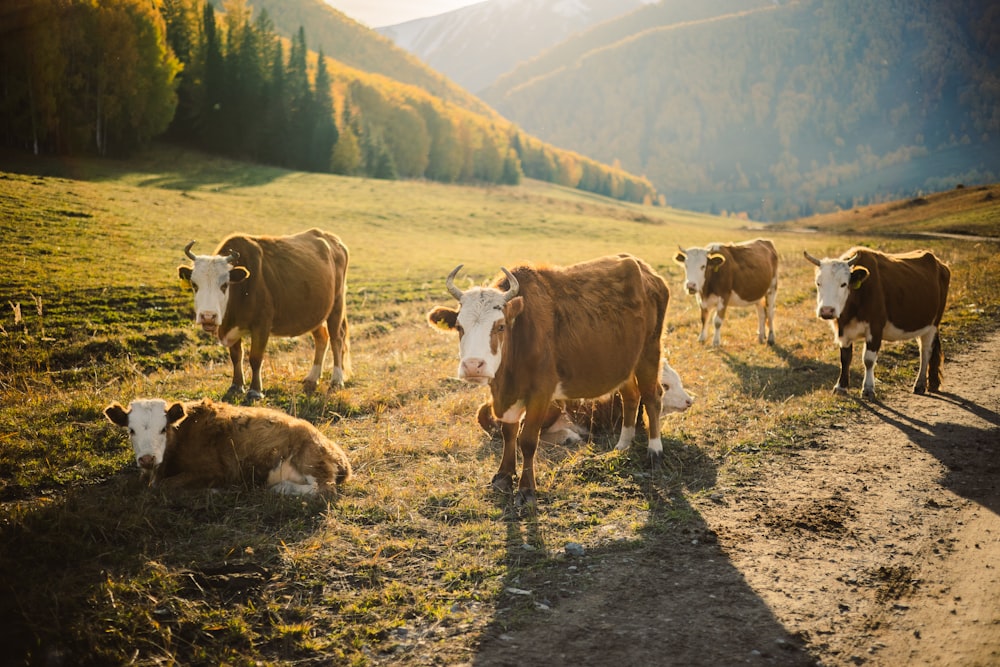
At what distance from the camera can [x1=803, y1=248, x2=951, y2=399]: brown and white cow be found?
9.82 meters

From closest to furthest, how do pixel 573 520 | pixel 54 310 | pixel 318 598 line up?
pixel 318 598
pixel 573 520
pixel 54 310

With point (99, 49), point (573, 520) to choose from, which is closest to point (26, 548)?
point (573, 520)

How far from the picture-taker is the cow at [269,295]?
8.98 m

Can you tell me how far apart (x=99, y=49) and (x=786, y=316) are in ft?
160

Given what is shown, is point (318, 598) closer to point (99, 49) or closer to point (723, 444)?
point (723, 444)

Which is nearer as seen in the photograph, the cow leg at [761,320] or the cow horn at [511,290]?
the cow horn at [511,290]

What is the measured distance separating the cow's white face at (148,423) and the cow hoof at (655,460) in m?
5.22

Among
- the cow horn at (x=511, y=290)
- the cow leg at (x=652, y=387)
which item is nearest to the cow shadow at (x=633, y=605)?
the cow leg at (x=652, y=387)

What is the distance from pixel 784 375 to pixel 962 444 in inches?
142

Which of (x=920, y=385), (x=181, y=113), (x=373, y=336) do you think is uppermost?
(x=181, y=113)

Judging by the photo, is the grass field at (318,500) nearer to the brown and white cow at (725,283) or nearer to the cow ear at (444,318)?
the brown and white cow at (725,283)

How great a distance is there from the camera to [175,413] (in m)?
Answer: 6.27

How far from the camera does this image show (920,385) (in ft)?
32.6

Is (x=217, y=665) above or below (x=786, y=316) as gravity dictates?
below
